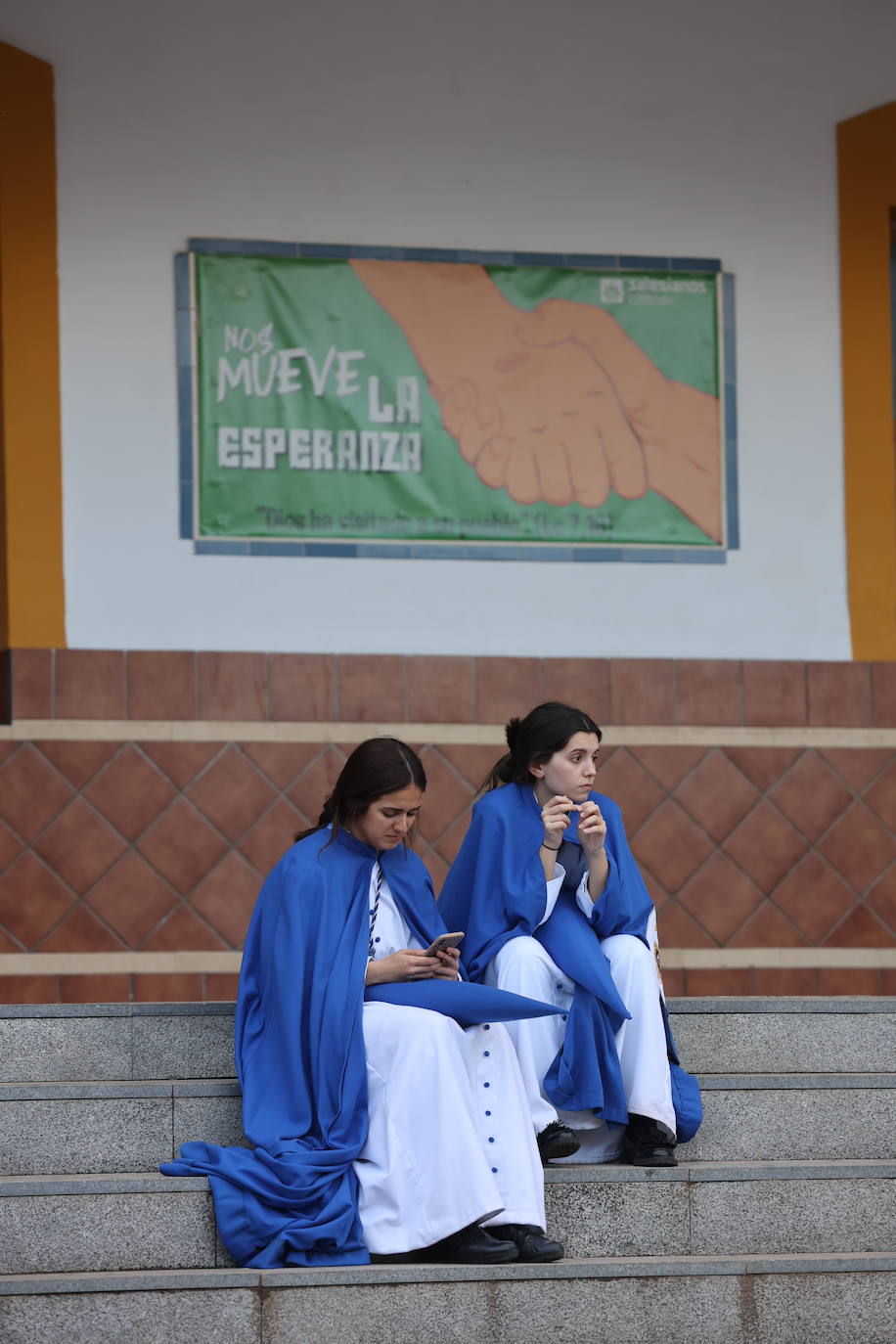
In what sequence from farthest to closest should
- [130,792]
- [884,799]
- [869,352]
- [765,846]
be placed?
1. [869,352]
2. [884,799]
3. [765,846]
4. [130,792]

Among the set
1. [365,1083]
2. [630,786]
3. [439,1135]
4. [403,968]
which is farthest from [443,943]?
[630,786]

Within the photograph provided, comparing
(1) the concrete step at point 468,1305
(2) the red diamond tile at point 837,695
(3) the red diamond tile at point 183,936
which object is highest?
(2) the red diamond tile at point 837,695

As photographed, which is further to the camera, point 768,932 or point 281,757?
point 768,932

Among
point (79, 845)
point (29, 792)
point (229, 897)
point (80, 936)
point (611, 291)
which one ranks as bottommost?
point (80, 936)

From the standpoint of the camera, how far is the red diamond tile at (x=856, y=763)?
742 cm

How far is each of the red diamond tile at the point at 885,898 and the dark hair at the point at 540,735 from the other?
2450mm

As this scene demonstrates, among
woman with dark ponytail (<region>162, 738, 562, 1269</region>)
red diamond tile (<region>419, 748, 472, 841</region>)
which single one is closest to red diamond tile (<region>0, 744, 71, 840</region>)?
red diamond tile (<region>419, 748, 472, 841</region>)

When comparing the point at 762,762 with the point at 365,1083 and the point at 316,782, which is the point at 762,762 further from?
the point at 365,1083

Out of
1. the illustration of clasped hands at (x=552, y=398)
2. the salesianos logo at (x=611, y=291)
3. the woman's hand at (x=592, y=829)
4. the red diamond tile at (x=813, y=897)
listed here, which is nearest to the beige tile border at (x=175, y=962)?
the red diamond tile at (x=813, y=897)

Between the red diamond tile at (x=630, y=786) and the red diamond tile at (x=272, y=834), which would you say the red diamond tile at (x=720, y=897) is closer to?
the red diamond tile at (x=630, y=786)

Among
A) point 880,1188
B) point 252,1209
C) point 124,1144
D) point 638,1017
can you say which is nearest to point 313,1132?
point 252,1209

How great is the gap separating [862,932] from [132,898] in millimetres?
3030

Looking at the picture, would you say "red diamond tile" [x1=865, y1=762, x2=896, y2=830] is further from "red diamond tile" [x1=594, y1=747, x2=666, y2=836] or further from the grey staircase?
the grey staircase

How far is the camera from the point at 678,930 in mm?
7234
